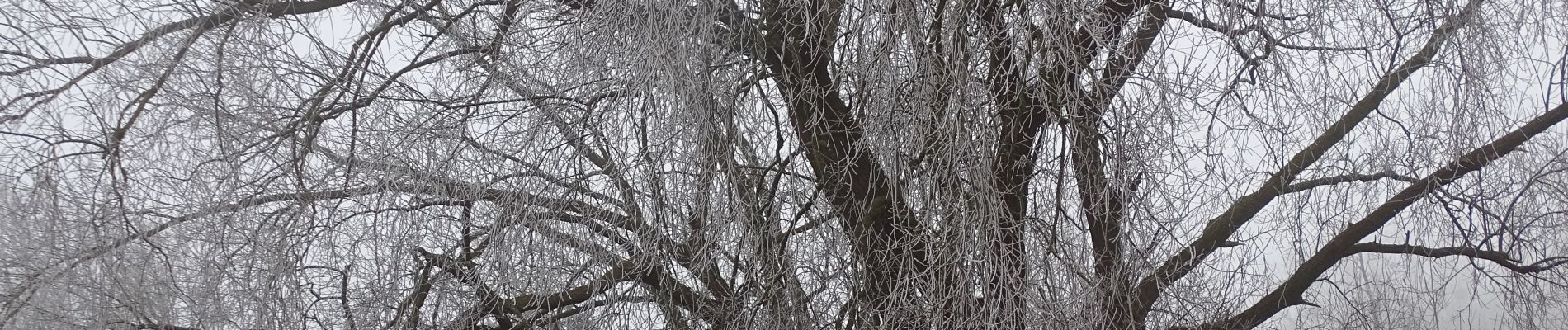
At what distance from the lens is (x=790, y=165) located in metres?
2.51

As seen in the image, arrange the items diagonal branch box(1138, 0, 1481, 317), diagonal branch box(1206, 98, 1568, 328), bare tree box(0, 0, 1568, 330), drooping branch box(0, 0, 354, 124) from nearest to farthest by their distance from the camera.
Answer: bare tree box(0, 0, 1568, 330) < diagonal branch box(1138, 0, 1481, 317) < diagonal branch box(1206, 98, 1568, 328) < drooping branch box(0, 0, 354, 124)

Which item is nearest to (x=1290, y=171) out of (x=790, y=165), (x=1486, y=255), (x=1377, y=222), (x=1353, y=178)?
(x=1353, y=178)

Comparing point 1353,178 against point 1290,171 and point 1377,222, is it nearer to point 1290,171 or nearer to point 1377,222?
point 1290,171

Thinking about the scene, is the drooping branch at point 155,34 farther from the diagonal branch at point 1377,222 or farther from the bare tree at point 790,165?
the diagonal branch at point 1377,222

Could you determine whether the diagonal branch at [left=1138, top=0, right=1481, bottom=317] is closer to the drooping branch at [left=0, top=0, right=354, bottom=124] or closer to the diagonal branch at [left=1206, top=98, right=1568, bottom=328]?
the diagonal branch at [left=1206, top=98, right=1568, bottom=328]

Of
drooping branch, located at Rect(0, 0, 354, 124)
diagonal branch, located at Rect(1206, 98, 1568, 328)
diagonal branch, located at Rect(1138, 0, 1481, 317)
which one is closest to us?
diagonal branch, located at Rect(1138, 0, 1481, 317)

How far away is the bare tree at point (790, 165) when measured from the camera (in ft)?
6.67

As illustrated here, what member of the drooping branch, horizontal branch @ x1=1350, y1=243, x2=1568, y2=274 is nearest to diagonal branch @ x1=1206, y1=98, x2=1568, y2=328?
horizontal branch @ x1=1350, y1=243, x2=1568, y2=274

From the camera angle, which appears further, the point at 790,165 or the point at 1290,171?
the point at 1290,171

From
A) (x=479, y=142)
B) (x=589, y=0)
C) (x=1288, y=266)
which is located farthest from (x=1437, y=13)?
(x=479, y=142)

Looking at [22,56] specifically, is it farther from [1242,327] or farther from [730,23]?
[1242,327]

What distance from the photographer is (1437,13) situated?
2592 mm

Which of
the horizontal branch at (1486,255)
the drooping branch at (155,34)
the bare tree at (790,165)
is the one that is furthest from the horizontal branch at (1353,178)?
the drooping branch at (155,34)

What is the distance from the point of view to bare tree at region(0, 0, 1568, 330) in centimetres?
203
